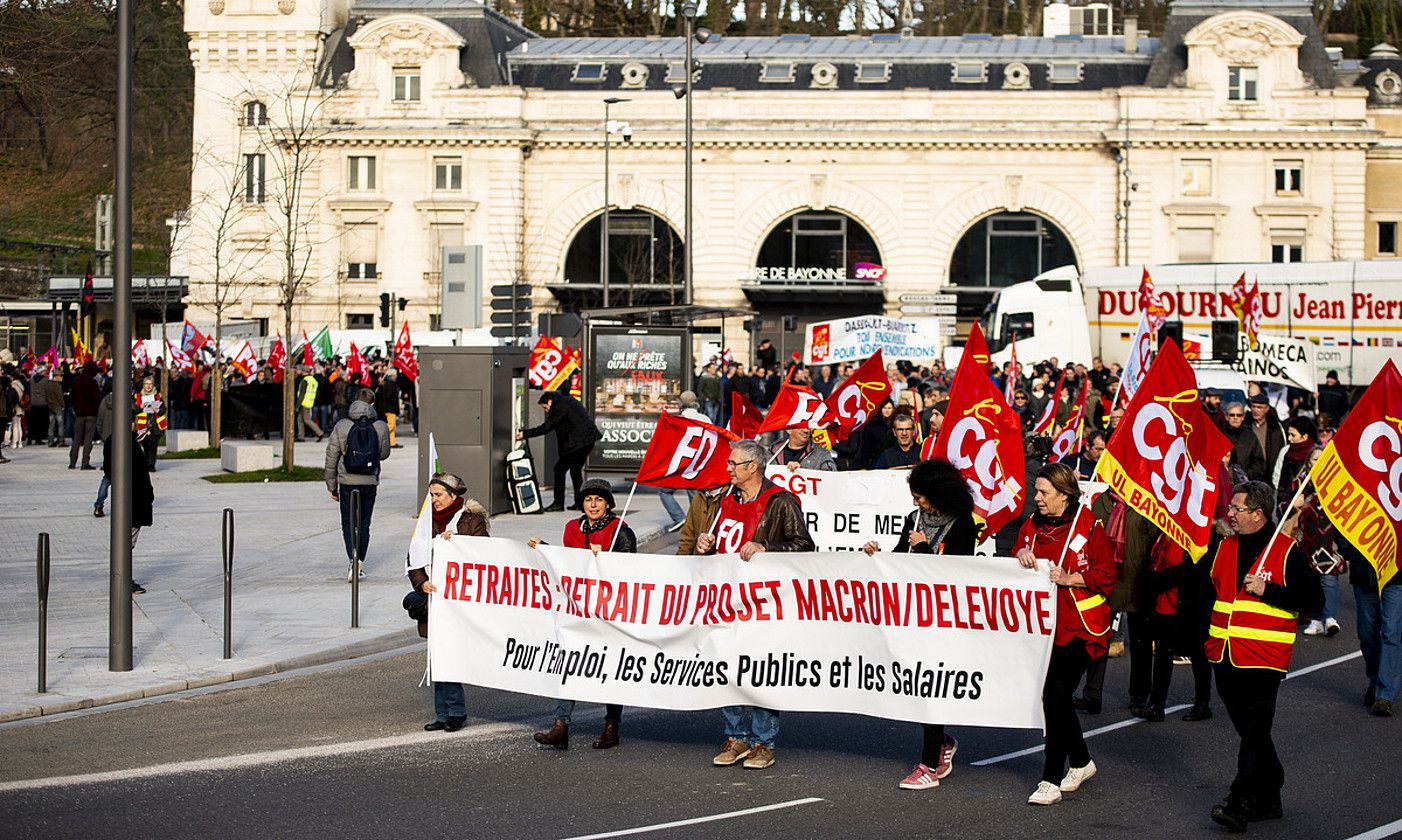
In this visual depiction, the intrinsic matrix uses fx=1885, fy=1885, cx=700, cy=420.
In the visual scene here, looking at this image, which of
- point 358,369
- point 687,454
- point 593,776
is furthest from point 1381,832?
point 358,369

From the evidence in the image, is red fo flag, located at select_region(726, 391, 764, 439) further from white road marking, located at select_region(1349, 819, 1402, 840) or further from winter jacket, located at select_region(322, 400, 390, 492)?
white road marking, located at select_region(1349, 819, 1402, 840)

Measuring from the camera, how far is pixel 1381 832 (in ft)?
29.5

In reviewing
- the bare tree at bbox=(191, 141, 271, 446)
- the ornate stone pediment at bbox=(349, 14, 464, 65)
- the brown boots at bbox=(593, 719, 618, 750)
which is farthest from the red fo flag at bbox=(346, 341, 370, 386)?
the brown boots at bbox=(593, 719, 618, 750)

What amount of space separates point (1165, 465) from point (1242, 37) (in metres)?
59.3

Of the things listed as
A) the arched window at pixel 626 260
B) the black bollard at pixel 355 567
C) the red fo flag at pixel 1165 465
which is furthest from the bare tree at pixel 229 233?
the red fo flag at pixel 1165 465

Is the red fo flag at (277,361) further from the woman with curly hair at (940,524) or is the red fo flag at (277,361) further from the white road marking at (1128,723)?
the woman with curly hair at (940,524)

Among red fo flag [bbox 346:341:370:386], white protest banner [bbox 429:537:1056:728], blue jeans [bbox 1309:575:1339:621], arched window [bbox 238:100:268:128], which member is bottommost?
blue jeans [bbox 1309:575:1339:621]

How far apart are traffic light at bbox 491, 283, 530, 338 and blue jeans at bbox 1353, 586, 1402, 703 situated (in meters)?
14.4

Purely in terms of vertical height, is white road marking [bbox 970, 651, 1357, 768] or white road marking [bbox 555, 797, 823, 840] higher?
white road marking [bbox 970, 651, 1357, 768]

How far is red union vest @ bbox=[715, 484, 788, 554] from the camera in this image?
10.6 meters

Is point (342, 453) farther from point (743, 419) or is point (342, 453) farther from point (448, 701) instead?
point (448, 701)

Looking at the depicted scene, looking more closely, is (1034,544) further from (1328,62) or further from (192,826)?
(1328,62)

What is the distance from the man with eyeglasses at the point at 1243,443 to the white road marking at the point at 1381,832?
32.6ft

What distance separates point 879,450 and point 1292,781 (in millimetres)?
10826
